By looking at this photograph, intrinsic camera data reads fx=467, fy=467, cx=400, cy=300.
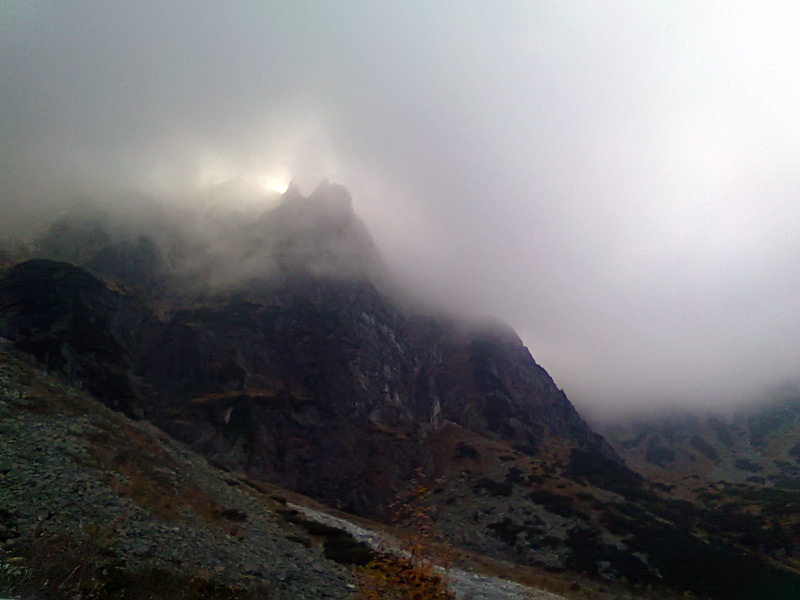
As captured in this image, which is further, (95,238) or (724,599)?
(95,238)

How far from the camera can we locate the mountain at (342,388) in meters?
76.2

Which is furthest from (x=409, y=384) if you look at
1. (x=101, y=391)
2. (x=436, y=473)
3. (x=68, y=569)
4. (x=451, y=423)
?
(x=68, y=569)

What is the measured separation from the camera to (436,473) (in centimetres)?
10131

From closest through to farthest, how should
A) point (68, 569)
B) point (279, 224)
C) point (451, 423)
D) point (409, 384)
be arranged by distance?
point (68, 569) < point (451, 423) < point (409, 384) < point (279, 224)

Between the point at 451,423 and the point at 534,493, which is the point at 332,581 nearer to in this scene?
the point at 534,493

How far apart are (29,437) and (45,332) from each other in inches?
2490

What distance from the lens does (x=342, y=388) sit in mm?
115062

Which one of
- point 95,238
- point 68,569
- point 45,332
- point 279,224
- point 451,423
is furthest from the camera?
point 279,224

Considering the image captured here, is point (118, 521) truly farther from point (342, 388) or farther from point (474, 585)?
point (342, 388)

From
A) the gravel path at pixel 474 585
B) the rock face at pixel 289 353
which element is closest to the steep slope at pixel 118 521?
the gravel path at pixel 474 585

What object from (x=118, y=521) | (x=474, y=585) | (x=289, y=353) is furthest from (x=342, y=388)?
(x=118, y=521)

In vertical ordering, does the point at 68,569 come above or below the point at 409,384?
below

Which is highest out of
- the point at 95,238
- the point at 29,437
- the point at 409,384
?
the point at 95,238

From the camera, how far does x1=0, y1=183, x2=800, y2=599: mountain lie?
76.2 meters
